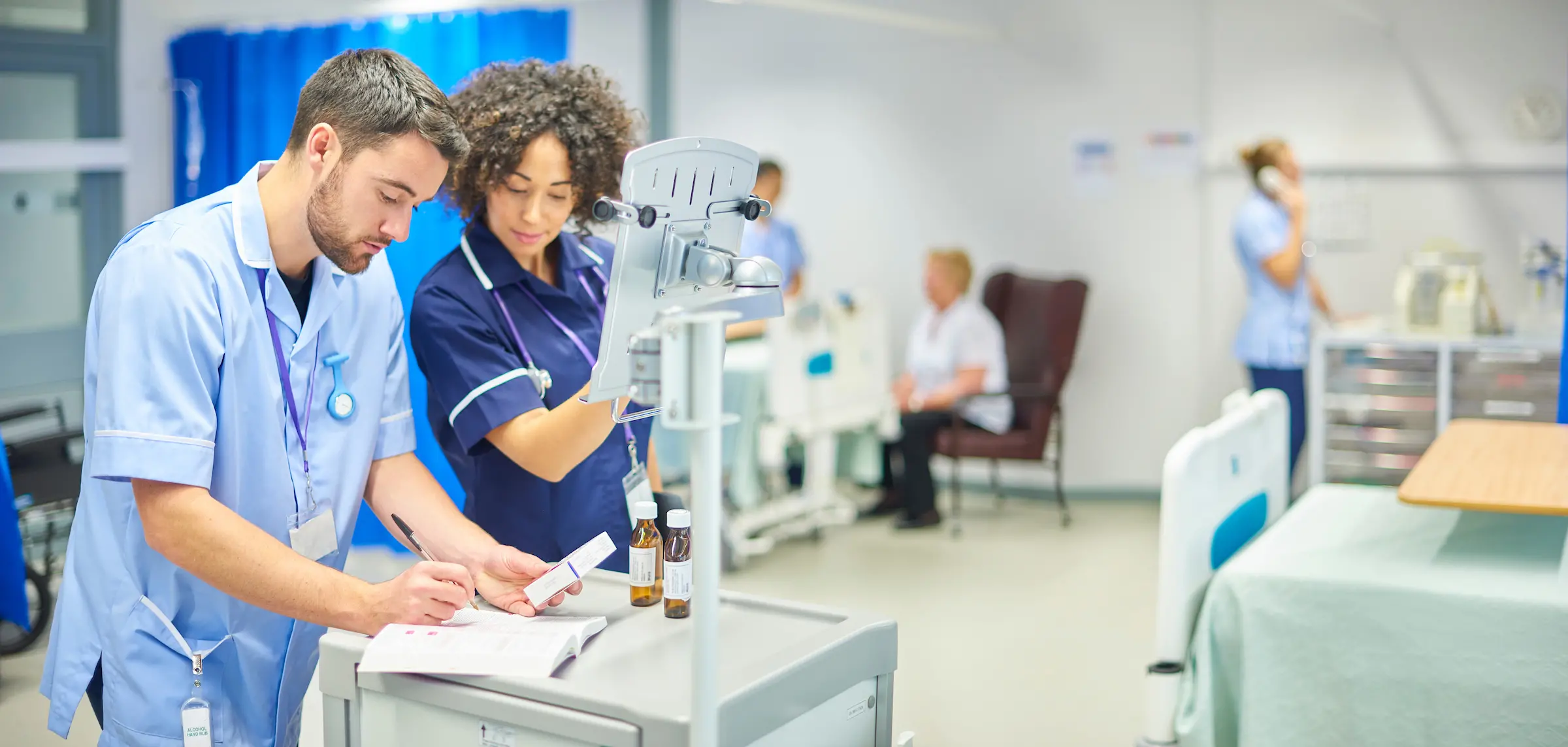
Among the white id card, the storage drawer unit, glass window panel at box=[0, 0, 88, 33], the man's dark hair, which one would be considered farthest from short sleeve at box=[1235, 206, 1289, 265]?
glass window panel at box=[0, 0, 88, 33]

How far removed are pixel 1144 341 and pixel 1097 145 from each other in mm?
955

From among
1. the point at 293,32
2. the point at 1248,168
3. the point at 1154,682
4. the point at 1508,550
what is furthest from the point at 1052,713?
the point at 293,32

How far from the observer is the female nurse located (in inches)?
74.8

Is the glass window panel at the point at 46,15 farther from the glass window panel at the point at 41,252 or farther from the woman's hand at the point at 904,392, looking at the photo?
the woman's hand at the point at 904,392

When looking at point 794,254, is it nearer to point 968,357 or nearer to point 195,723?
point 968,357

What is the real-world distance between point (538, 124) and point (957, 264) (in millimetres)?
3935

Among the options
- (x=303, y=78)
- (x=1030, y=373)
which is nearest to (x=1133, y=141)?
(x=1030, y=373)

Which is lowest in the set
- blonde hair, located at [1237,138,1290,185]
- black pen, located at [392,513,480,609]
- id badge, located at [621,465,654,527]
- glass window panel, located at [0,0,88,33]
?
black pen, located at [392,513,480,609]

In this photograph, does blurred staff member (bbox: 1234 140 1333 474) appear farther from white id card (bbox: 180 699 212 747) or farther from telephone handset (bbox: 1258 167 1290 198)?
white id card (bbox: 180 699 212 747)

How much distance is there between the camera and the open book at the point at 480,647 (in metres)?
1.44

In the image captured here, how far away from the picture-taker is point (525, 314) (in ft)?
6.59

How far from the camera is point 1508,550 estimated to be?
98.2 inches

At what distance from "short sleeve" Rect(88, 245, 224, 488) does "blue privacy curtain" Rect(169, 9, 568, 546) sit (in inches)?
108

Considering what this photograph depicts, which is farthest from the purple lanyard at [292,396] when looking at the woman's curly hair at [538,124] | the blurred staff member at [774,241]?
the blurred staff member at [774,241]
